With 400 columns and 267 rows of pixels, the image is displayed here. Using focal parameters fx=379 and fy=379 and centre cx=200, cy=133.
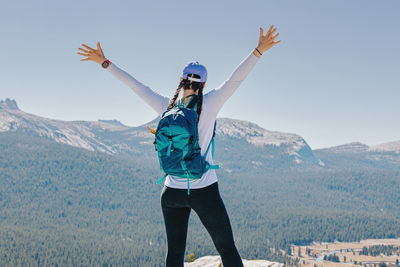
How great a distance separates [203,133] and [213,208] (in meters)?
0.96

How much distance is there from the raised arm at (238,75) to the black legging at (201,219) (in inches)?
43.3

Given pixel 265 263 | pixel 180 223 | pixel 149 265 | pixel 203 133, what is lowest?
pixel 149 265

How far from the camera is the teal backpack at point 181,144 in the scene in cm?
454

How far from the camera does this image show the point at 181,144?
4.55m

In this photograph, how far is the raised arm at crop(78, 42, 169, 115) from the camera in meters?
5.39

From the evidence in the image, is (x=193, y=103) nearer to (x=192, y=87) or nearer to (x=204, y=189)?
(x=192, y=87)

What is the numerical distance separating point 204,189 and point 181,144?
2.14ft

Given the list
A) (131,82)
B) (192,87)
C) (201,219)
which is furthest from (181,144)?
(131,82)

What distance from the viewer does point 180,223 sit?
16.9 feet

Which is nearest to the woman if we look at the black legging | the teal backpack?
the black legging

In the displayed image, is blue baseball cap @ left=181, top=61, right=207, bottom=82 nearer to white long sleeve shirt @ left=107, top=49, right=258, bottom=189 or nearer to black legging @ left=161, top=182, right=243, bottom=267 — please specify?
white long sleeve shirt @ left=107, top=49, right=258, bottom=189

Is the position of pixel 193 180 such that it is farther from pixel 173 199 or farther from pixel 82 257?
pixel 82 257

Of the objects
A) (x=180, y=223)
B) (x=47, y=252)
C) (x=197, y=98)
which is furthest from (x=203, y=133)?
(x=47, y=252)

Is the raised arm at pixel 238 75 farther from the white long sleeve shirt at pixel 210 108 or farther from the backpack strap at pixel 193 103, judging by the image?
the backpack strap at pixel 193 103
